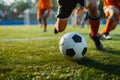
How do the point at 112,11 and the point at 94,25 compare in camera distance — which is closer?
the point at 94,25

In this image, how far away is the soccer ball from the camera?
4348 millimetres

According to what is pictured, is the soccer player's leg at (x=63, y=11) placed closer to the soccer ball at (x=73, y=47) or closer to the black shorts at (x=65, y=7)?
the black shorts at (x=65, y=7)

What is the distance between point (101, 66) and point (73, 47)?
547 millimetres

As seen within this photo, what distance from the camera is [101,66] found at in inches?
162

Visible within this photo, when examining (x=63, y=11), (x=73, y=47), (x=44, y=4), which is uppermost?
(x=63, y=11)

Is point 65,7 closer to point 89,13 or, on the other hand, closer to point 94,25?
point 89,13

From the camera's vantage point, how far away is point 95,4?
16.7 feet

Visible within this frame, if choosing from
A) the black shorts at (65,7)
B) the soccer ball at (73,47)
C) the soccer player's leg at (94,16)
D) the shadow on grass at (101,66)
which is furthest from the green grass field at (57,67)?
the black shorts at (65,7)

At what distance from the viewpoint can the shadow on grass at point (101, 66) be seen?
3827mm

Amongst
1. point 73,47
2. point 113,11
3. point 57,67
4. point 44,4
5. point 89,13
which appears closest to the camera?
point 57,67

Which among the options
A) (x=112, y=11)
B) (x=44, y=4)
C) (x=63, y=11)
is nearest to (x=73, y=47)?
(x=63, y=11)

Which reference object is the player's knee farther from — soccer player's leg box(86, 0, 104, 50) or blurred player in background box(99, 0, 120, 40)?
soccer player's leg box(86, 0, 104, 50)

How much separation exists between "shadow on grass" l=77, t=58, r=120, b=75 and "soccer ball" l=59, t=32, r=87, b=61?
12cm

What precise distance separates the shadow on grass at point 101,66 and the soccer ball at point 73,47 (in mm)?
123
